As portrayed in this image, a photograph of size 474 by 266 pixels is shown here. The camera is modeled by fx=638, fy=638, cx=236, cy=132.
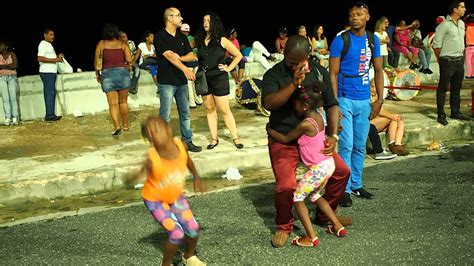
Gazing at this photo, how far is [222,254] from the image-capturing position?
497cm

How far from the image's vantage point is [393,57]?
1452cm

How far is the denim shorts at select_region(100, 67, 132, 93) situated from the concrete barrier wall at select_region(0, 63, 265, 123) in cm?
184

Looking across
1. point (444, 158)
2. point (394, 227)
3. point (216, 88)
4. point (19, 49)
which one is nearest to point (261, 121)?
point (216, 88)

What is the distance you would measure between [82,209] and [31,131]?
144 inches

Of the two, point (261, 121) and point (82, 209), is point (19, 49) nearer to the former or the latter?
point (261, 121)

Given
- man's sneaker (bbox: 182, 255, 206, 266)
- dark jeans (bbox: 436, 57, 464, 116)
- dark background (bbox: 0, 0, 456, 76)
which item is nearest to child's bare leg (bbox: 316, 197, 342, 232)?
man's sneaker (bbox: 182, 255, 206, 266)

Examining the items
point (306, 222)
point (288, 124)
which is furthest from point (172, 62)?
point (306, 222)

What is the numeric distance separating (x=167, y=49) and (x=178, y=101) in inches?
28.6

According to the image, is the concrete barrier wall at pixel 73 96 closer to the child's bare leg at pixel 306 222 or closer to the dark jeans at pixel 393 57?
the dark jeans at pixel 393 57

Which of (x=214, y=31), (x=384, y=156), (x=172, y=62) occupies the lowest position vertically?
(x=384, y=156)

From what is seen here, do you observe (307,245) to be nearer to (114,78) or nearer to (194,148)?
(194,148)

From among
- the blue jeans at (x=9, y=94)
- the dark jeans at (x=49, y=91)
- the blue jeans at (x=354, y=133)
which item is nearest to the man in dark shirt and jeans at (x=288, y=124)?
the blue jeans at (x=354, y=133)

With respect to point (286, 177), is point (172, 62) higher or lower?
higher

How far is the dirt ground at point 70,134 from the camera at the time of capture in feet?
27.5
